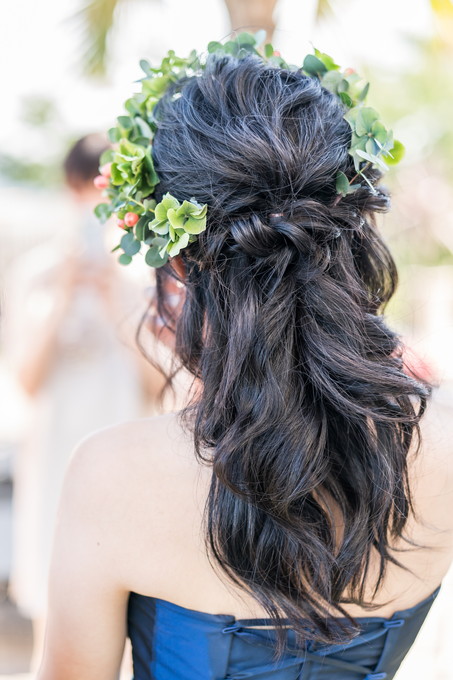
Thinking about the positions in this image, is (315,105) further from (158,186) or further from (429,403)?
(429,403)

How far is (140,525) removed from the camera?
0.97 meters

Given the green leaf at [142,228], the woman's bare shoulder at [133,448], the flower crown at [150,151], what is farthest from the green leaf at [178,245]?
the woman's bare shoulder at [133,448]

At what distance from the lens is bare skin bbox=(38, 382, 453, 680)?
3.19ft

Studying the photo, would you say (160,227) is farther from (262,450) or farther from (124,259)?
(262,450)

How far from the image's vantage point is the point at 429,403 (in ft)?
3.50

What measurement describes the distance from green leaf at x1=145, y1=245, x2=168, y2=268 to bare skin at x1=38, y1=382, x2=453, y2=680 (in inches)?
10.8

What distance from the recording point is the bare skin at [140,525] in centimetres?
97

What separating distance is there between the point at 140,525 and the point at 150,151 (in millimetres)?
663

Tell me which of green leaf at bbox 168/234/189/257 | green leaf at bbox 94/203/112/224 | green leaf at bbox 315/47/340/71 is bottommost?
green leaf at bbox 168/234/189/257

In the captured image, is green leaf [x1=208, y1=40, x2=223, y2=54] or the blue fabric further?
green leaf [x1=208, y1=40, x2=223, y2=54]

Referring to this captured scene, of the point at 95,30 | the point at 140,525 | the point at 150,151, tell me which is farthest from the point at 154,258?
the point at 95,30

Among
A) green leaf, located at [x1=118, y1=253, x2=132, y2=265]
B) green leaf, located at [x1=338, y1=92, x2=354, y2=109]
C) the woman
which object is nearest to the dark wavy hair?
the woman

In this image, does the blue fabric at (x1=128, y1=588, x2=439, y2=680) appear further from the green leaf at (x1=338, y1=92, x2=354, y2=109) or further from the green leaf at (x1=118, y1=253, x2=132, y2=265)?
the green leaf at (x1=338, y1=92, x2=354, y2=109)

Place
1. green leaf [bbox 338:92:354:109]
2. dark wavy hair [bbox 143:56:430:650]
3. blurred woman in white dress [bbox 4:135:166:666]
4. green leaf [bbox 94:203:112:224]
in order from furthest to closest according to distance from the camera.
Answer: blurred woman in white dress [bbox 4:135:166:666] → green leaf [bbox 94:203:112:224] → green leaf [bbox 338:92:354:109] → dark wavy hair [bbox 143:56:430:650]
